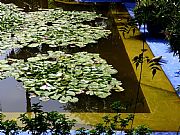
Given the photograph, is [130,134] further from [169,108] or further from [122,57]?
[122,57]

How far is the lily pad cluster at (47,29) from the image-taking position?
280 inches

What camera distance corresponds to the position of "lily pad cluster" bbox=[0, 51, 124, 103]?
16.8 ft

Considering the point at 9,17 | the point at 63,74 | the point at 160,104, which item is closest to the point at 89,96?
the point at 63,74

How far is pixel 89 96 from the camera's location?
5.07 meters

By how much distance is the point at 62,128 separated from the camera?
3.30 meters

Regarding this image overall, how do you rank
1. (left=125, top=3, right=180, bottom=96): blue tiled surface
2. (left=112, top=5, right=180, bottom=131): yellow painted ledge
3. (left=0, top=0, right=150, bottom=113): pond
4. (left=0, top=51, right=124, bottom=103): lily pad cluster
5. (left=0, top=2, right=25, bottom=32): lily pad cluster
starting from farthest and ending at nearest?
(left=0, top=2, right=25, bottom=32): lily pad cluster → (left=125, top=3, right=180, bottom=96): blue tiled surface → (left=0, top=51, right=124, bottom=103): lily pad cluster → (left=0, top=0, right=150, bottom=113): pond → (left=112, top=5, right=180, bottom=131): yellow painted ledge

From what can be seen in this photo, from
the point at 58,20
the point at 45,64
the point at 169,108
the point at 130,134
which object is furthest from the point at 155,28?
the point at 130,134

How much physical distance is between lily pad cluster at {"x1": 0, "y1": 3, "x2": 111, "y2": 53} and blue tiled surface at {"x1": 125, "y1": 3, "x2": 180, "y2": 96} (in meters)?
1.00

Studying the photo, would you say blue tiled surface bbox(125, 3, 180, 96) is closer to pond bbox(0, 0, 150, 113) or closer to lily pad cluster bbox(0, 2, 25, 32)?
pond bbox(0, 0, 150, 113)

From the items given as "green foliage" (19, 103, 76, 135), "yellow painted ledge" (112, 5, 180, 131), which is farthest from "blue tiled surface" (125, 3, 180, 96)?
"green foliage" (19, 103, 76, 135)

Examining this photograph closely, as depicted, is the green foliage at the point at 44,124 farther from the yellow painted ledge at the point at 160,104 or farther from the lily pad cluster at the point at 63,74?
the lily pad cluster at the point at 63,74

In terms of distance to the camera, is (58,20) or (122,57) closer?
(122,57)

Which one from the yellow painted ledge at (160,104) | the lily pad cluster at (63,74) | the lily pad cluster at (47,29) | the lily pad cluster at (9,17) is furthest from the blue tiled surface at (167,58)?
the lily pad cluster at (9,17)

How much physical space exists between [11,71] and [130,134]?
285 centimetres
